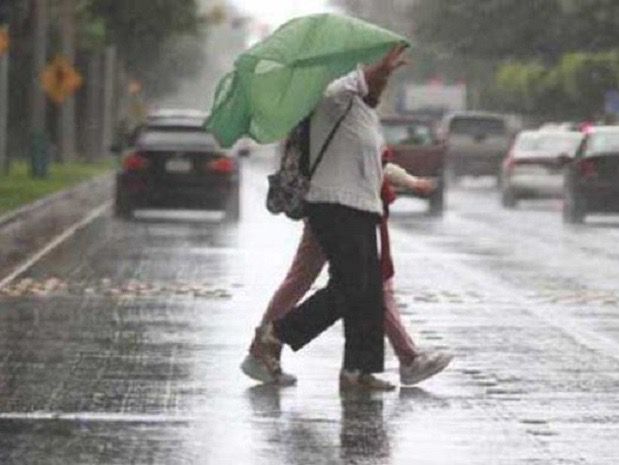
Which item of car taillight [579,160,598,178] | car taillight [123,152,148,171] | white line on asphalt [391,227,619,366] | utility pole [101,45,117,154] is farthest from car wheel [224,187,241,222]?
utility pole [101,45,117,154]

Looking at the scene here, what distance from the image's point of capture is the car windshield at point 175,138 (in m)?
38.7

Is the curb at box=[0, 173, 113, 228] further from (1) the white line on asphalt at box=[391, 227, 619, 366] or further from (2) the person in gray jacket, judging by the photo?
(2) the person in gray jacket

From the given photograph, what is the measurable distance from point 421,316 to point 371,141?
575 centimetres

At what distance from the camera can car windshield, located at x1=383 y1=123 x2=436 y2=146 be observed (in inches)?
1821

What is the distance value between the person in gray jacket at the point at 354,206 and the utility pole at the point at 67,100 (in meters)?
53.5

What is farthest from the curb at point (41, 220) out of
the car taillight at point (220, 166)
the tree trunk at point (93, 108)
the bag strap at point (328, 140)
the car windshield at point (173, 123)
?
the tree trunk at point (93, 108)

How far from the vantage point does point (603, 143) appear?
41.4m

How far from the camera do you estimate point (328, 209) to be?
1391 cm

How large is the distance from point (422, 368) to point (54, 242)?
17669 millimetres

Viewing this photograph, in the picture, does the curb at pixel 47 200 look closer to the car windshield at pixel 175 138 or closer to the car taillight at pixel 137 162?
the car taillight at pixel 137 162

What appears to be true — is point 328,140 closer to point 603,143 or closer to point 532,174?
point 603,143

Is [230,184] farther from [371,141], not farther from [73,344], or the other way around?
[371,141]

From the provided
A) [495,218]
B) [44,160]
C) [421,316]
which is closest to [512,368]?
[421,316]

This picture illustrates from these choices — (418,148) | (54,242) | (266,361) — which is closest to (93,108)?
(418,148)
